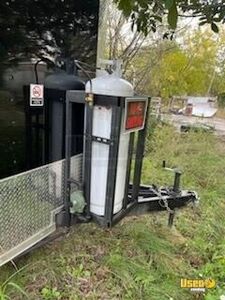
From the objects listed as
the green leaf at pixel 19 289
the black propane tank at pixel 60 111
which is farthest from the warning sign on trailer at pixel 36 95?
the green leaf at pixel 19 289

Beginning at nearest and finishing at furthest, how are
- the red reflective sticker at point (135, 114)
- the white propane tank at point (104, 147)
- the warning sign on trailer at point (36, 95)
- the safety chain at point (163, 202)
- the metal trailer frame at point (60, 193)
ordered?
the metal trailer frame at point (60, 193)
the white propane tank at point (104, 147)
the red reflective sticker at point (135, 114)
the warning sign on trailer at point (36, 95)
the safety chain at point (163, 202)

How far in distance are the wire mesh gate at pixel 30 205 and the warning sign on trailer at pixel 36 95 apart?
1.52 feet

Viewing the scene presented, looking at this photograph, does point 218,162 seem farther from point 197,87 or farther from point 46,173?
point 197,87

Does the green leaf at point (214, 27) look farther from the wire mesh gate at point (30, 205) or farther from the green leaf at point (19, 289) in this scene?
the green leaf at point (19, 289)

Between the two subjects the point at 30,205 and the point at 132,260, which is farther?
the point at 132,260

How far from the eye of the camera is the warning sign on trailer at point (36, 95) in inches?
91.7

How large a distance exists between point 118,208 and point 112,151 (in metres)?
0.50

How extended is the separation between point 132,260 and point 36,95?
4.30 ft

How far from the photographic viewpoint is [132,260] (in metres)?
2.26

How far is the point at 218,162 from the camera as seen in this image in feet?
17.3

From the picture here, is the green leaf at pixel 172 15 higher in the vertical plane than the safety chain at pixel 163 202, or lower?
higher

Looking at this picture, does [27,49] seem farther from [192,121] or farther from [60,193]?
[192,121]

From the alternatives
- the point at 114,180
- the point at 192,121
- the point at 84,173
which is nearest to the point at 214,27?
the point at 114,180

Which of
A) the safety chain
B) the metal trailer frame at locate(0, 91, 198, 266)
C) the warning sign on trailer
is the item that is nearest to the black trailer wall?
the warning sign on trailer
